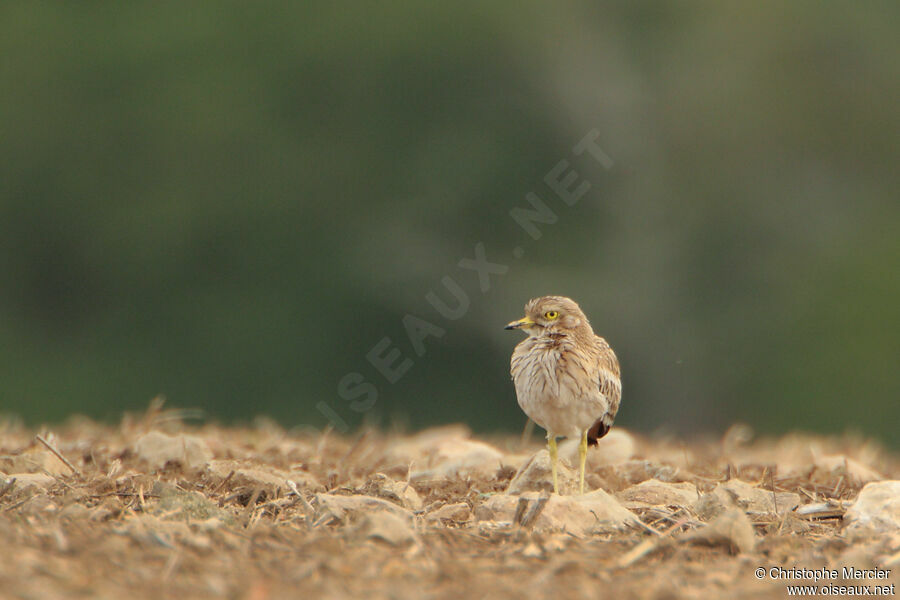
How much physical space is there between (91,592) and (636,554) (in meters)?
1.76

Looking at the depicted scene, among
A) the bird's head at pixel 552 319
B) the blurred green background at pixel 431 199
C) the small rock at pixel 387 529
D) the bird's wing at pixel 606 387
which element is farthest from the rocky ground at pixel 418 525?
the blurred green background at pixel 431 199

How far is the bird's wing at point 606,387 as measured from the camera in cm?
648

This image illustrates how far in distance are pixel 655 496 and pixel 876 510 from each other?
35.9 inches

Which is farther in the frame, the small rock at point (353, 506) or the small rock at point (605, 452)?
the small rock at point (605, 452)

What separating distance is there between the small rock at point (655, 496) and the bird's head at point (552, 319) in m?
1.24

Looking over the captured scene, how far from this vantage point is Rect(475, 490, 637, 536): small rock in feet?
15.3

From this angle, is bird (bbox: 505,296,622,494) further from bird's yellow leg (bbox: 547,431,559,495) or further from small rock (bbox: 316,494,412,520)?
small rock (bbox: 316,494,412,520)

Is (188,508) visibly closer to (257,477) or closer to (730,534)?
(257,477)

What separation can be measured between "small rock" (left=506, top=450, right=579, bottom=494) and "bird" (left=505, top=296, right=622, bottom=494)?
4cm

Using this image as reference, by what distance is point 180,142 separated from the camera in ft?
61.9

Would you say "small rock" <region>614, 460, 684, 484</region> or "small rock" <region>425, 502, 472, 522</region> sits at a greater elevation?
"small rock" <region>614, 460, 684, 484</region>

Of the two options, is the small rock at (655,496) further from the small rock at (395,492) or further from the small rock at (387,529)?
the small rock at (387,529)

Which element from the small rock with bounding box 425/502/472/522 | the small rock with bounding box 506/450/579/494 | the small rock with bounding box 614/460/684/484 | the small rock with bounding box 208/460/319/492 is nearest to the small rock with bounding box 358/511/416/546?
the small rock with bounding box 425/502/472/522

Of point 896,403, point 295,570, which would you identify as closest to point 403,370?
point 896,403
